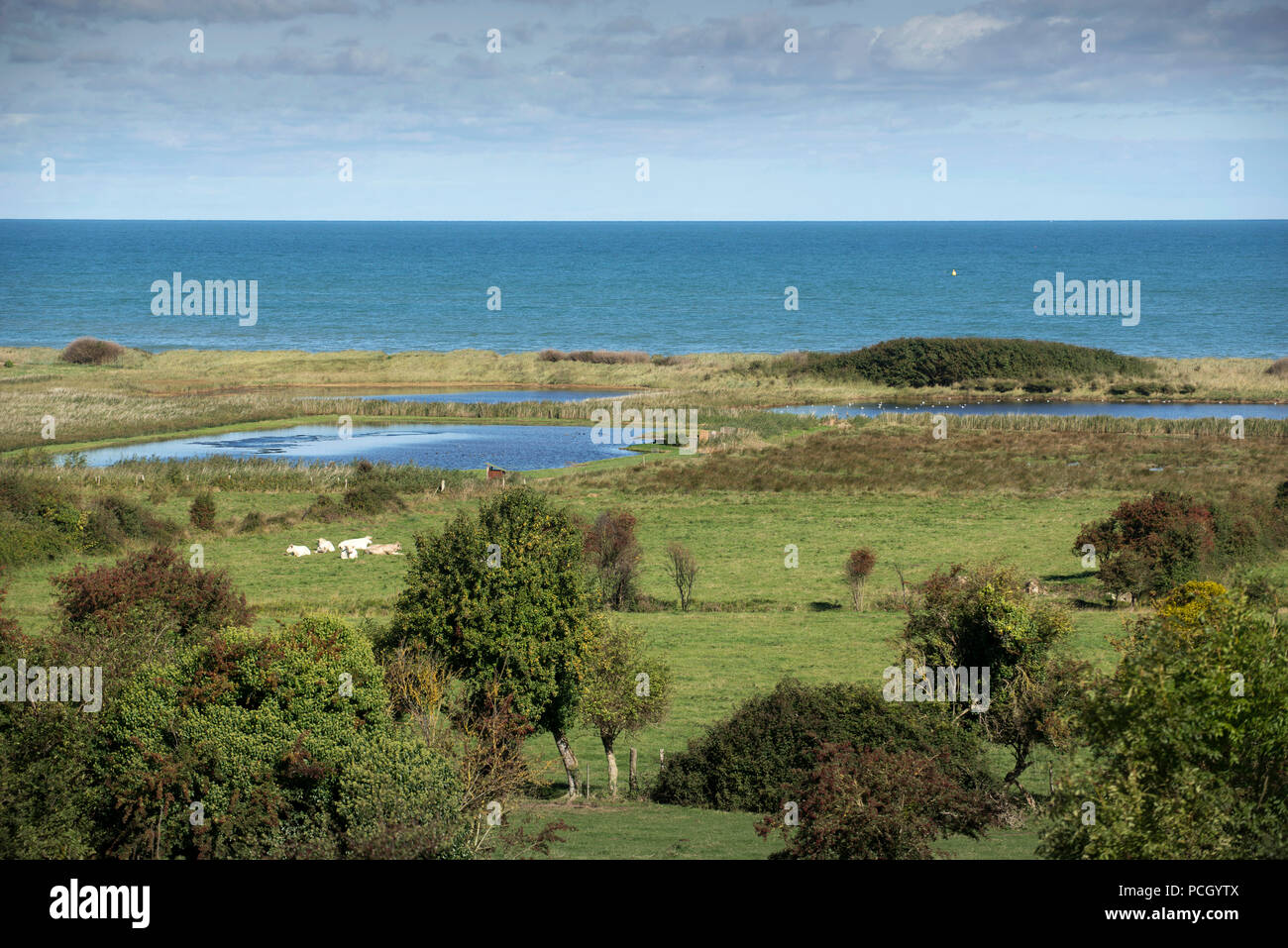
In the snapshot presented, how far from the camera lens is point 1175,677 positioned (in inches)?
712

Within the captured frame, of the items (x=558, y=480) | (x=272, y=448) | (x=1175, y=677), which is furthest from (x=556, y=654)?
(x=272, y=448)

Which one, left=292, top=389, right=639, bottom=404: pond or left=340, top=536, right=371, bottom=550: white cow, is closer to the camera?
left=340, top=536, right=371, bottom=550: white cow

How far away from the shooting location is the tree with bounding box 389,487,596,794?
29.7 metres

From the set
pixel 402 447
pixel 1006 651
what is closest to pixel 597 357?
pixel 402 447

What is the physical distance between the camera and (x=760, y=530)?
65.2 meters

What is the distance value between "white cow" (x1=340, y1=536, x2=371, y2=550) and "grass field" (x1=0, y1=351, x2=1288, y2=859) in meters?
1.47

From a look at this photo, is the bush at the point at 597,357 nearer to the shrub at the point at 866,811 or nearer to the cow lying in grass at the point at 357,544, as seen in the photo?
the cow lying in grass at the point at 357,544

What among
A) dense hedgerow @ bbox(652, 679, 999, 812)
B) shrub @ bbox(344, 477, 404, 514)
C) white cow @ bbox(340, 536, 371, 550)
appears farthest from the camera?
shrub @ bbox(344, 477, 404, 514)

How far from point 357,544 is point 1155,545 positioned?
38.2 m

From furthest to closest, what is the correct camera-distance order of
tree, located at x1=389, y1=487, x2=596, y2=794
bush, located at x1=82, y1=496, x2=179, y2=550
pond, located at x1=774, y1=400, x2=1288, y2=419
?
pond, located at x1=774, y1=400, x2=1288, y2=419
bush, located at x1=82, y1=496, x2=179, y2=550
tree, located at x1=389, y1=487, x2=596, y2=794

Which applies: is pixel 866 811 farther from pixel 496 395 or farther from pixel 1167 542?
pixel 496 395

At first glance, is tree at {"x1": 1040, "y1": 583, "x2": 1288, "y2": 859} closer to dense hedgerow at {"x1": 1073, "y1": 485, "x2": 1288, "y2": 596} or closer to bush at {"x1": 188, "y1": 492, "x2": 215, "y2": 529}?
dense hedgerow at {"x1": 1073, "y1": 485, "x2": 1288, "y2": 596}

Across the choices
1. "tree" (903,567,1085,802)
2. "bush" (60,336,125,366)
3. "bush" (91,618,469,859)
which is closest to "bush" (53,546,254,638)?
"bush" (91,618,469,859)

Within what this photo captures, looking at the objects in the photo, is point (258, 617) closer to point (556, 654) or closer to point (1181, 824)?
point (556, 654)
